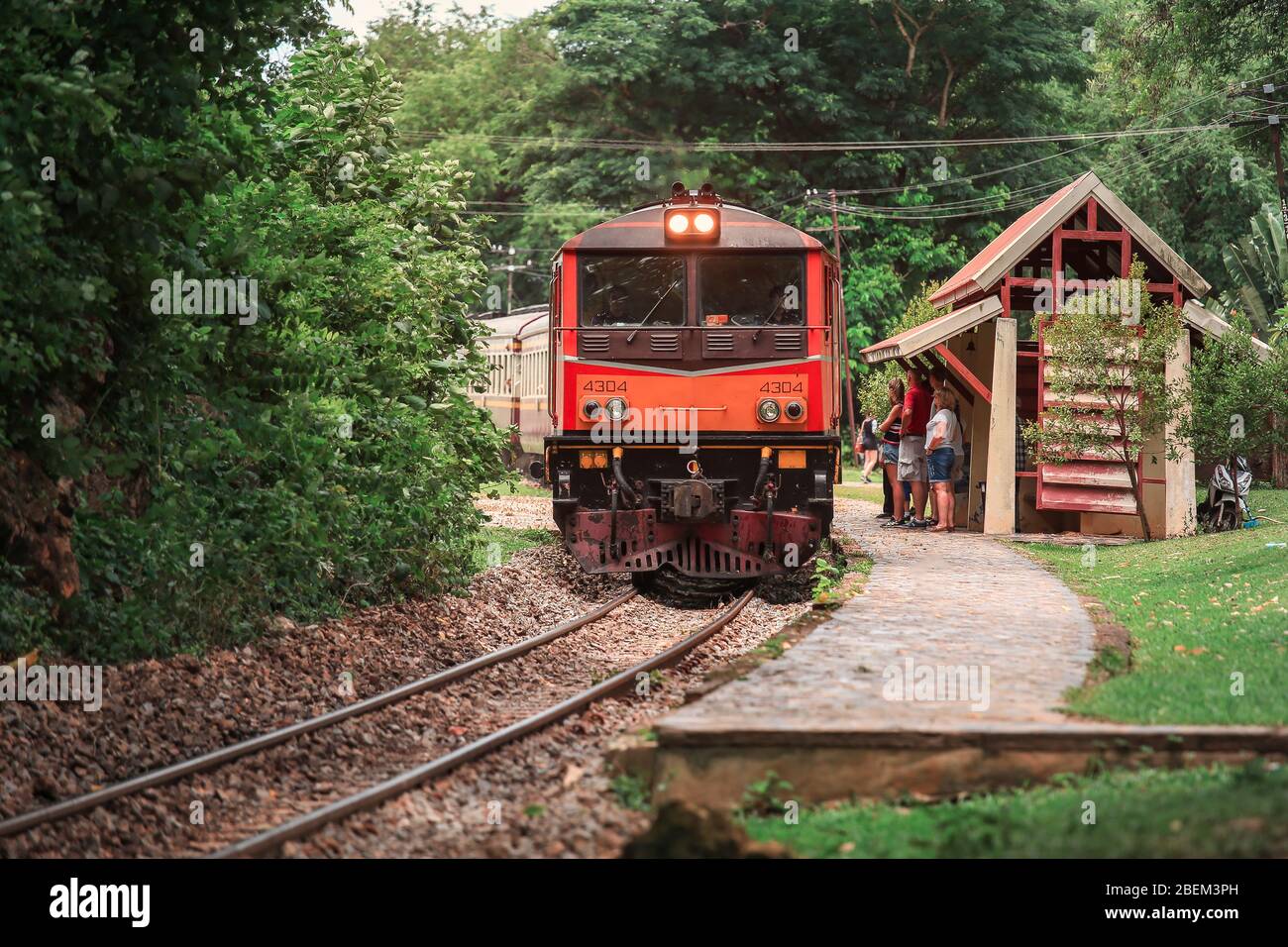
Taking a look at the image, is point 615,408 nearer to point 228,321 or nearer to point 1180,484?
point 228,321

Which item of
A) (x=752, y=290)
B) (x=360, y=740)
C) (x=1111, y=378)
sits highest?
(x=752, y=290)

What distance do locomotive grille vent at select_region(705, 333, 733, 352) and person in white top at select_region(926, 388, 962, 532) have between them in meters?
5.66

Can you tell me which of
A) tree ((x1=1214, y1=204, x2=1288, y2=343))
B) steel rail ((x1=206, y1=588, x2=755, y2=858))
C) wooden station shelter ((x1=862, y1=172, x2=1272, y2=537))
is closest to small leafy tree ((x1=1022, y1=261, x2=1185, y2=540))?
wooden station shelter ((x1=862, y1=172, x2=1272, y2=537))

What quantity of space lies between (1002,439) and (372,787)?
1428cm

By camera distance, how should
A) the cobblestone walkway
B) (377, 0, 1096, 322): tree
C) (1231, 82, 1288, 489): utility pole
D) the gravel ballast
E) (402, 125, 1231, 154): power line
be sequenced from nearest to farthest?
the gravel ballast < the cobblestone walkway < (1231, 82, 1288, 489): utility pole < (377, 0, 1096, 322): tree < (402, 125, 1231, 154): power line

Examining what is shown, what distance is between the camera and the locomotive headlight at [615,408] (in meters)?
14.4

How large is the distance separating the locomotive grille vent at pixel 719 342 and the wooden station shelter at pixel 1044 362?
5.96 metres

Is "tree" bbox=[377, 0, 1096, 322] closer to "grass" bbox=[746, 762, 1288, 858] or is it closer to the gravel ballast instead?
the gravel ballast

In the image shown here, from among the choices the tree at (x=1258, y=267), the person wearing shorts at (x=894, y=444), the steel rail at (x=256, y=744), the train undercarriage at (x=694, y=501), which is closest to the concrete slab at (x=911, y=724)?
the steel rail at (x=256, y=744)

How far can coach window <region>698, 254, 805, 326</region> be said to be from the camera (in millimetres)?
14516

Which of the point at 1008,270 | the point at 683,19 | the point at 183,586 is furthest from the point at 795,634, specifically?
the point at 683,19

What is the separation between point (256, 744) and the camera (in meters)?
8.35

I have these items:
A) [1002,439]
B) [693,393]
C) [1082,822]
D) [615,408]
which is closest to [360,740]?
[1082,822]
